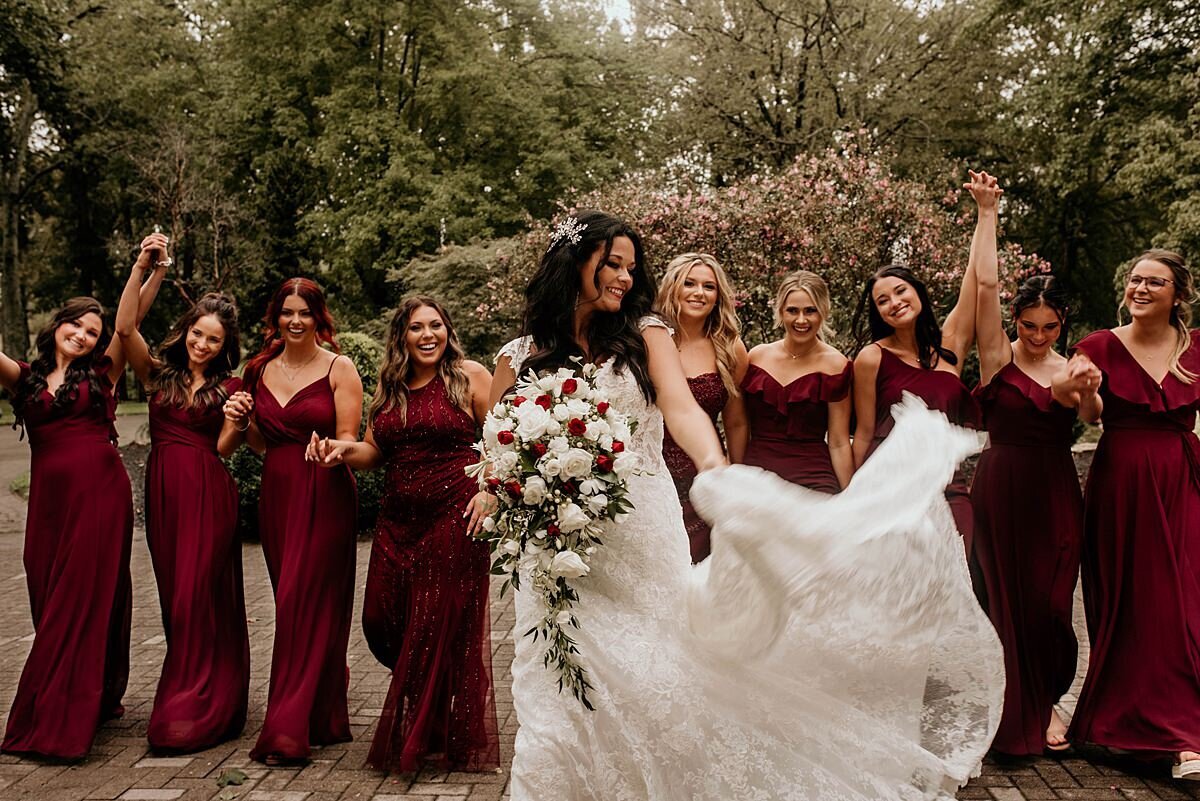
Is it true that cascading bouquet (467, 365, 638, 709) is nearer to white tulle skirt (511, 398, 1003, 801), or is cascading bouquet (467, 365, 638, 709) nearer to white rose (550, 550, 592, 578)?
white rose (550, 550, 592, 578)

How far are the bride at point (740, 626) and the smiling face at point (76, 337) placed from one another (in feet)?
10.3

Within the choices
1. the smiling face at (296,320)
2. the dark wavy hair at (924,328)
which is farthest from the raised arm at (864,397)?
the smiling face at (296,320)

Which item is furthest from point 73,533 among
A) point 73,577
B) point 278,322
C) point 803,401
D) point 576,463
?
point 803,401

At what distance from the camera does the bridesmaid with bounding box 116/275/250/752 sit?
5086 millimetres

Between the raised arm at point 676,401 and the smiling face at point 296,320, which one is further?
the smiling face at point 296,320

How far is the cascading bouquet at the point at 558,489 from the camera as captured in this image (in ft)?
10.1

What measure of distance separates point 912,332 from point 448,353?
2.60 metres

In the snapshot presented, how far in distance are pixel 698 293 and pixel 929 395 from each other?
148cm

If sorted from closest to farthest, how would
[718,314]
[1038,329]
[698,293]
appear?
[1038,329] < [698,293] < [718,314]

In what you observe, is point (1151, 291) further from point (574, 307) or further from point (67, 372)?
point (67, 372)

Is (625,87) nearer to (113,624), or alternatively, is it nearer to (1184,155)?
(1184,155)

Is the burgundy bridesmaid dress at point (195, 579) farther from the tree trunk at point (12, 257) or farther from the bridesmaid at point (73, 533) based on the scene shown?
the tree trunk at point (12, 257)

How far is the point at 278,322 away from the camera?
17.2 ft

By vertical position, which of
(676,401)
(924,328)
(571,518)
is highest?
(924,328)
